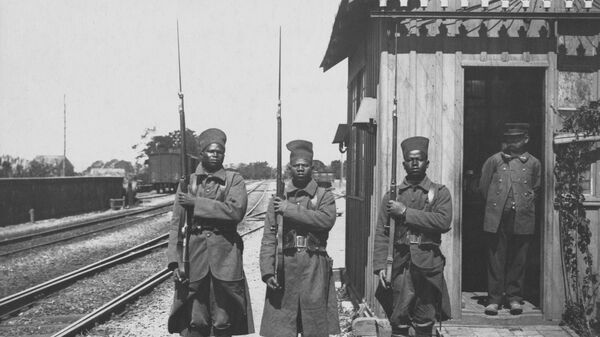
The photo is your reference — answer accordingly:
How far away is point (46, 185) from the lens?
24531 millimetres

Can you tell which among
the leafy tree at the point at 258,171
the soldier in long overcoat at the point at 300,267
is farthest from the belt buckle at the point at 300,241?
the leafy tree at the point at 258,171

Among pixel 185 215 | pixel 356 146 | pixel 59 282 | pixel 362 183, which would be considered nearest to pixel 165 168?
pixel 59 282

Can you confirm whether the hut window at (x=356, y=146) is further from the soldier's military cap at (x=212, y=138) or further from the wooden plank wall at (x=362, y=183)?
the soldier's military cap at (x=212, y=138)

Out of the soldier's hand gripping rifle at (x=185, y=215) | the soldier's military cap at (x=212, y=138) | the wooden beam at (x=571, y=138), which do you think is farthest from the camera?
the wooden beam at (x=571, y=138)

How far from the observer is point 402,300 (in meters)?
4.89

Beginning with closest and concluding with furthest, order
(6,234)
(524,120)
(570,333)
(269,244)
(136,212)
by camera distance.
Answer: (269,244)
(570,333)
(524,120)
(6,234)
(136,212)

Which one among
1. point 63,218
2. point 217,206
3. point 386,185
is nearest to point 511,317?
point 386,185

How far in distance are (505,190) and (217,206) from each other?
3240mm

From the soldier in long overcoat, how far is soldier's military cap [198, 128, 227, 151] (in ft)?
2.22

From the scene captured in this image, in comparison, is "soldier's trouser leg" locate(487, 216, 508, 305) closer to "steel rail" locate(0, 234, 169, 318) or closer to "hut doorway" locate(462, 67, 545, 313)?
"hut doorway" locate(462, 67, 545, 313)

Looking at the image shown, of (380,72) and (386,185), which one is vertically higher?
(380,72)

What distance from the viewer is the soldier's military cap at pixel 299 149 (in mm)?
4828

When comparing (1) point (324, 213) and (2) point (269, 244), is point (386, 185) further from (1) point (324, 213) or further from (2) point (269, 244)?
(2) point (269, 244)

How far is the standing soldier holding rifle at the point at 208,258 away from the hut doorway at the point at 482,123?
12.6 feet
